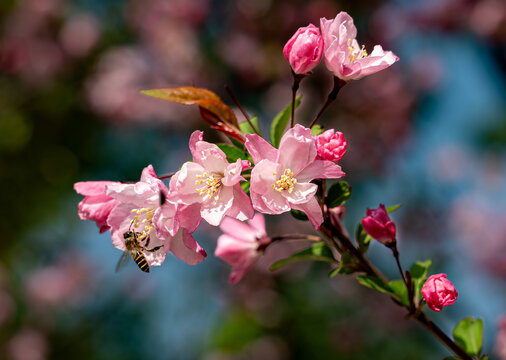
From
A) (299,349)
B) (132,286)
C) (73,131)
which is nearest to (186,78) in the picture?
(73,131)

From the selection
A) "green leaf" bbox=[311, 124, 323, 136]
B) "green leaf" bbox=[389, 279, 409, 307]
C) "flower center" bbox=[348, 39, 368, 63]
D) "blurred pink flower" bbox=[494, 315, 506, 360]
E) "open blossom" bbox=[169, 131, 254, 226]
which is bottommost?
"blurred pink flower" bbox=[494, 315, 506, 360]

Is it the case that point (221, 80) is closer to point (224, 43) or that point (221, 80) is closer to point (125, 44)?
point (224, 43)

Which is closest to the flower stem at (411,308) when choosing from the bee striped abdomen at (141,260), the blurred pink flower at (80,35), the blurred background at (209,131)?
the bee striped abdomen at (141,260)

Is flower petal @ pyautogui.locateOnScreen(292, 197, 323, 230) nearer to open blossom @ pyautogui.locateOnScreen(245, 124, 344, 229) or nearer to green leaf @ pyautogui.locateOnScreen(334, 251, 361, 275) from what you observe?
open blossom @ pyautogui.locateOnScreen(245, 124, 344, 229)

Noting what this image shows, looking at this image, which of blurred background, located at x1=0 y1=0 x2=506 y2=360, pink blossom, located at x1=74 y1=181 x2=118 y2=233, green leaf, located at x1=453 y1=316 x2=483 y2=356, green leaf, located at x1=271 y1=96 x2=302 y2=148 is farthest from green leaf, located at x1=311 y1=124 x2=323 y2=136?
blurred background, located at x1=0 y1=0 x2=506 y2=360

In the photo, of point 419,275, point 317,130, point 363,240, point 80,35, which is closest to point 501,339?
point 419,275

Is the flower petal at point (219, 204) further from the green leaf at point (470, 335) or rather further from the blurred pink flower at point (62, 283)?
the blurred pink flower at point (62, 283)

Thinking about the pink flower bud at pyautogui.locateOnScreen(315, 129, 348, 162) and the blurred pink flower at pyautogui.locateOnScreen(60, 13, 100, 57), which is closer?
the pink flower bud at pyautogui.locateOnScreen(315, 129, 348, 162)
